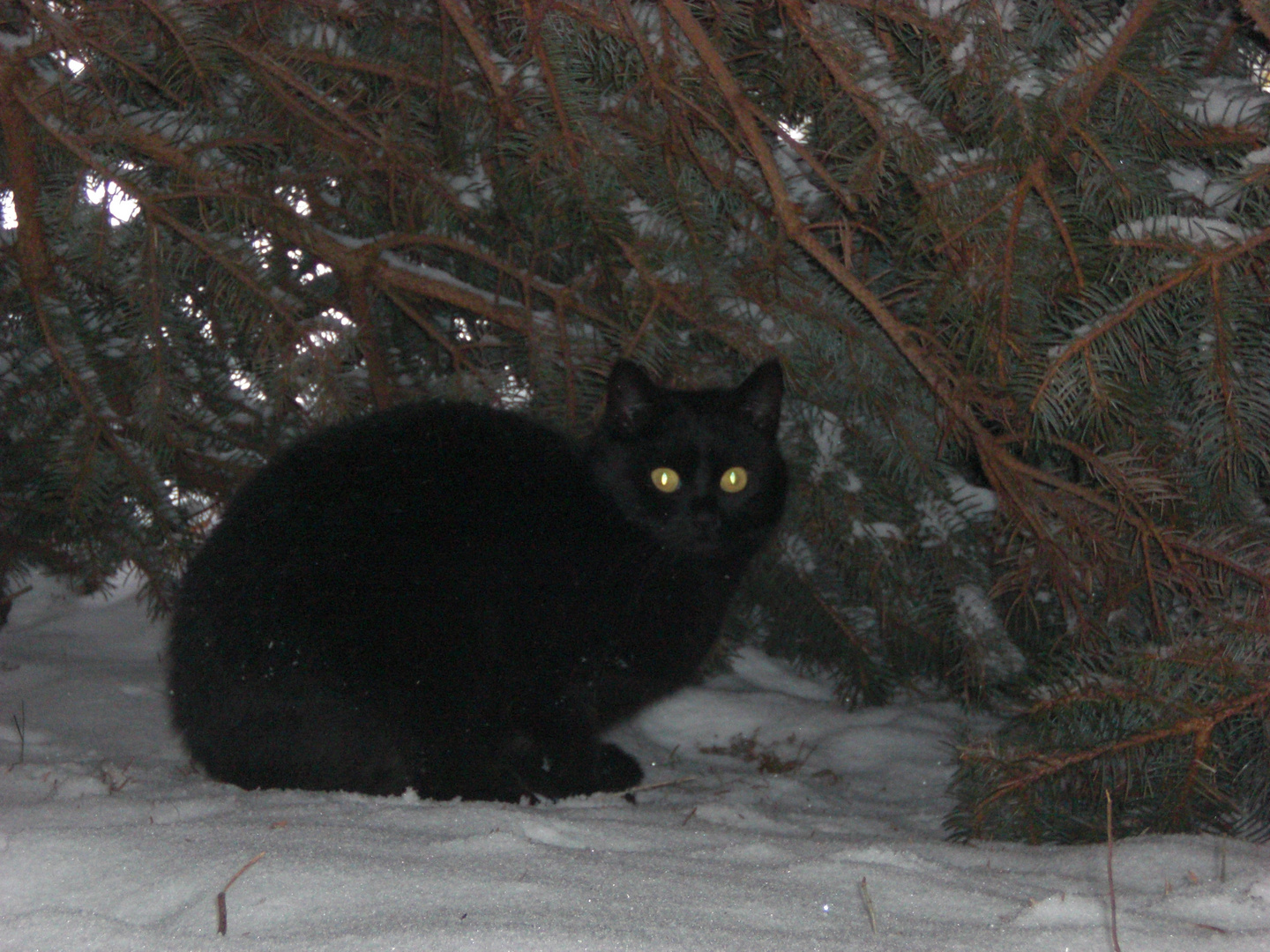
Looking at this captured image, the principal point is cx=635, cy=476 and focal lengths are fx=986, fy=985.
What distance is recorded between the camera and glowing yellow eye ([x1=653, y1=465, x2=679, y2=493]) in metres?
2.38

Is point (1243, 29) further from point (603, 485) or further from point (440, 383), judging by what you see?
point (440, 383)

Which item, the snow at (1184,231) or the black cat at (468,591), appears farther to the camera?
the black cat at (468,591)

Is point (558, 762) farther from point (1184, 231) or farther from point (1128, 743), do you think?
point (1184, 231)

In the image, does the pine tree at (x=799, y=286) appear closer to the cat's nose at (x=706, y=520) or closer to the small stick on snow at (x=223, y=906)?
the cat's nose at (x=706, y=520)

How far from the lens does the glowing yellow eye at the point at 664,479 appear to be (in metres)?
2.38

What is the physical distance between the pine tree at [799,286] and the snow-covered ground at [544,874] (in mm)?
243

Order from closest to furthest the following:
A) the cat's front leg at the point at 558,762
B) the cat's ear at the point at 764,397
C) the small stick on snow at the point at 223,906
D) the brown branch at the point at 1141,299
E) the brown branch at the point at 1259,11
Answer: the small stick on snow at the point at 223,906 < the brown branch at the point at 1259,11 < the brown branch at the point at 1141,299 < the cat's front leg at the point at 558,762 < the cat's ear at the point at 764,397

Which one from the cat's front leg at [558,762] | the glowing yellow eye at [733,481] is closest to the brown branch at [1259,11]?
the glowing yellow eye at [733,481]

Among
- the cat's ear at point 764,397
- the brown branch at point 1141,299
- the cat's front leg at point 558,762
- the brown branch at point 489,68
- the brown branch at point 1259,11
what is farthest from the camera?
the cat's ear at point 764,397

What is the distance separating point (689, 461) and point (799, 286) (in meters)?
0.51

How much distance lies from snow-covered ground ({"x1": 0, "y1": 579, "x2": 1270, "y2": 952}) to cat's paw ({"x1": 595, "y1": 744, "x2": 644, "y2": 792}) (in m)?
0.06

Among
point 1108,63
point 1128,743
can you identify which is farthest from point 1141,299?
point 1128,743

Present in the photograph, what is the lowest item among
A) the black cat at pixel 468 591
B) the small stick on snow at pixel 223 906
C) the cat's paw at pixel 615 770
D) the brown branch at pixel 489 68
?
the cat's paw at pixel 615 770

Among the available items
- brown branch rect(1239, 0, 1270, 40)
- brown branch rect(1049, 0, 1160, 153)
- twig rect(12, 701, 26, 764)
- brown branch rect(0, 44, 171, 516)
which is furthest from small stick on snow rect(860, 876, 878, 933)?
brown branch rect(0, 44, 171, 516)
